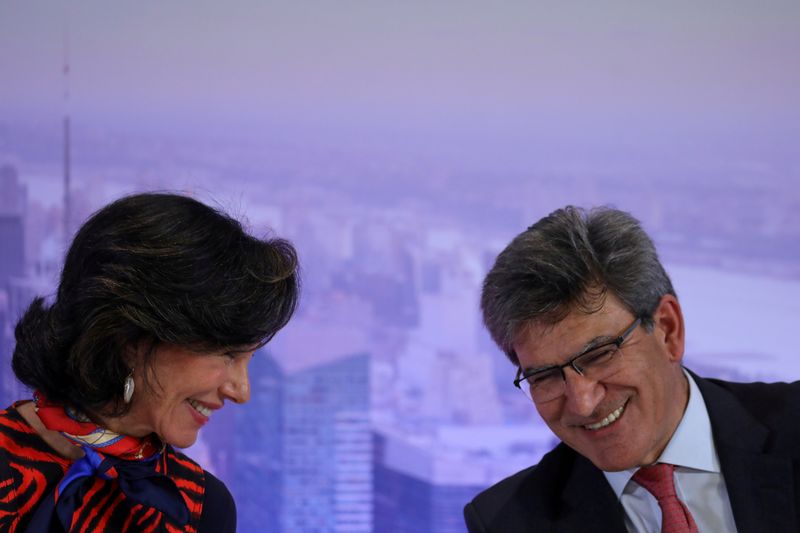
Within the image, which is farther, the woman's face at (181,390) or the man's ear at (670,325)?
the man's ear at (670,325)

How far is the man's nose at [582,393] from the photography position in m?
1.94

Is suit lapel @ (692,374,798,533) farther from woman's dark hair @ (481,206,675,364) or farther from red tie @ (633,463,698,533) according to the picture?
woman's dark hair @ (481,206,675,364)

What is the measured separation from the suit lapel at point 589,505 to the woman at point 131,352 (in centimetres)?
75

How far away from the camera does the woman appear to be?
1738 millimetres

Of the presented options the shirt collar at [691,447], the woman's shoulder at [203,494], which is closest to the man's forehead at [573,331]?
the shirt collar at [691,447]

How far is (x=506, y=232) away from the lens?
373cm

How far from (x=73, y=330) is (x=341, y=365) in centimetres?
192

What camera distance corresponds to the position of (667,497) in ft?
6.58

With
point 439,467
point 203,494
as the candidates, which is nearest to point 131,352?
point 203,494

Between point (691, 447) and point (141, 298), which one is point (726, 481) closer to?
point (691, 447)

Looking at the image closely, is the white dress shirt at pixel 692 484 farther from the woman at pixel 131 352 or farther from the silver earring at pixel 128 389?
the silver earring at pixel 128 389

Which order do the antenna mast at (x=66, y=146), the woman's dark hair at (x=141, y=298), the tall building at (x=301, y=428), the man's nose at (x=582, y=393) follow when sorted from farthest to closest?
the antenna mast at (x=66, y=146) < the tall building at (x=301, y=428) < the man's nose at (x=582, y=393) < the woman's dark hair at (x=141, y=298)

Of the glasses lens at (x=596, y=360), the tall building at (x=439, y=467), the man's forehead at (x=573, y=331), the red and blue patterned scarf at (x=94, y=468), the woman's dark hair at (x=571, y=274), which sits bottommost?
the tall building at (x=439, y=467)

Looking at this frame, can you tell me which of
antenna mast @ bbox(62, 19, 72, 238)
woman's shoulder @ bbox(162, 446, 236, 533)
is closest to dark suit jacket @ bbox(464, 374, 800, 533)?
woman's shoulder @ bbox(162, 446, 236, 533)
